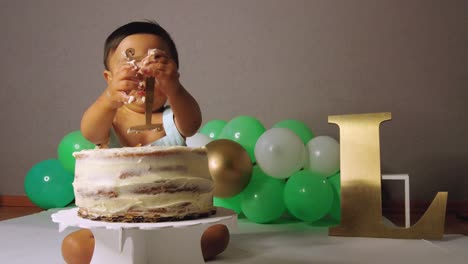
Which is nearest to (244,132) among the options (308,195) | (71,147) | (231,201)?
(231,201)

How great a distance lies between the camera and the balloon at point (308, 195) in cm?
198

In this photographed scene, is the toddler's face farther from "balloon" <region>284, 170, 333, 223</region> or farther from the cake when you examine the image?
"balloon" <region>284, 170, 333, 223</region>

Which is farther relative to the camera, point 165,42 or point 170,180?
point 165,42

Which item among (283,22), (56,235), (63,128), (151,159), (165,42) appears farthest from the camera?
(63,128)

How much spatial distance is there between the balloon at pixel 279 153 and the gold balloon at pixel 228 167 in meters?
0.07

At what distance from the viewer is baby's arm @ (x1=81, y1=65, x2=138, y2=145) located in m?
1.13

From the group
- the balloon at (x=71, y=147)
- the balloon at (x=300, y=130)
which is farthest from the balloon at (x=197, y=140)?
the balloon at (x=71, y=147)

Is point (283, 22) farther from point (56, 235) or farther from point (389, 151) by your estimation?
point (56, 235)

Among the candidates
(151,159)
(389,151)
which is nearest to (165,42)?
(151,159)

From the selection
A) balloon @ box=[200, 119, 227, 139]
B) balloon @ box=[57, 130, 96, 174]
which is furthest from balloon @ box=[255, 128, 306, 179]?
balloon @ box=[57, 130, 96, 174]

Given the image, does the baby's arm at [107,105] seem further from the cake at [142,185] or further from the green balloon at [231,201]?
the green balloon at [231,201]

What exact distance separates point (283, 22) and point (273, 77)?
0.33m

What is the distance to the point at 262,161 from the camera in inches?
81.5

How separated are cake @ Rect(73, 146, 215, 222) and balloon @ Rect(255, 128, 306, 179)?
978 millimetres
